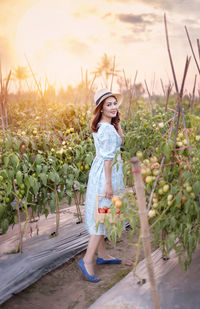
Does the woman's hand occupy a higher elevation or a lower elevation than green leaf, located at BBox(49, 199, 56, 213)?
higher

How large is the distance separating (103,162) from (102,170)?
0.06m

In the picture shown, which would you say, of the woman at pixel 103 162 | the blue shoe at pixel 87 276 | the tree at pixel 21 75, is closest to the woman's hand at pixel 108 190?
the woman at pixel 103 162

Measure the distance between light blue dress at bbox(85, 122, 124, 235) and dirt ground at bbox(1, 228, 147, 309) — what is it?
39 centimetres

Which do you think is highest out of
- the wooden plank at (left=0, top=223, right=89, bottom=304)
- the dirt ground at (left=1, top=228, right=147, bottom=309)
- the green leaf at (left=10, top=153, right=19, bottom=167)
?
the green leaf at (left=10, top=153, right=19, bottom=167)

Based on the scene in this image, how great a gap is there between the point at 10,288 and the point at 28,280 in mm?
170

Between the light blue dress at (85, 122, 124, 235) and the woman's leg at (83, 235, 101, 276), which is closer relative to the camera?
the light blue dress at (85, 122, 124, 235)

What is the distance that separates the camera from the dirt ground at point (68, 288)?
2121 millimetres

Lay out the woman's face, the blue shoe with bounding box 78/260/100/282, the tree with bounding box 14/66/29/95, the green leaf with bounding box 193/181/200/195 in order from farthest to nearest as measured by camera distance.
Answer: the tree with bounding box 14/66/29/95, the blue shoe with bounding box 78/260/100/282, the woman's face, the green leaf with bounding box 193/181/200/195

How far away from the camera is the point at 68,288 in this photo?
2303 mm

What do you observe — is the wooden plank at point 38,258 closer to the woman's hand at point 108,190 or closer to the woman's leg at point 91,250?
the woman's leg at point 91,250

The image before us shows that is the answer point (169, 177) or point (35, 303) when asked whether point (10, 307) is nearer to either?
point (35, 303)

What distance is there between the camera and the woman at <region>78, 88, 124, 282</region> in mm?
2123

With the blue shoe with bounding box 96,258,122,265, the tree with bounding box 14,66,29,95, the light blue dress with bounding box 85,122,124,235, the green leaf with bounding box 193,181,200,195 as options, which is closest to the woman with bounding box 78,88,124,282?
the light blue dress with bounding box 85,122,124,235

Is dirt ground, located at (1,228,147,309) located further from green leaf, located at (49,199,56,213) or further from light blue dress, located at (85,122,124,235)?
green leaf, located at (49,199,56,213)
